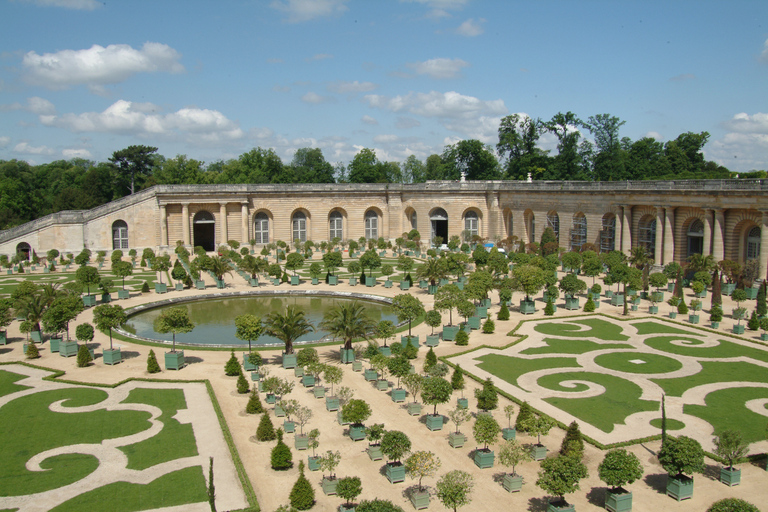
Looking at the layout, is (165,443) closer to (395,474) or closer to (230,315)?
(395,474)

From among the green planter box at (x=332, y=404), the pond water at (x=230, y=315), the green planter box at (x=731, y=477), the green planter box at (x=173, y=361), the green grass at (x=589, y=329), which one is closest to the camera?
the green planter box at (x=731, y=477)

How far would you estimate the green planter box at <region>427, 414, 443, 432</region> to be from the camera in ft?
67.5

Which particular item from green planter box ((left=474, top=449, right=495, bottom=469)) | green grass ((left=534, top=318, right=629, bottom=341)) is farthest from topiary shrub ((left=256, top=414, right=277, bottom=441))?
green grass ((left=534, top=318, right=629, bottom=341))

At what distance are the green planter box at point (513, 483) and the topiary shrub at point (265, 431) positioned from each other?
7.51m

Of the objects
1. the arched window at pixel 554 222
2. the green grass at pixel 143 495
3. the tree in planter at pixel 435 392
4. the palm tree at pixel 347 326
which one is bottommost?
the green grass at pixel 143 495

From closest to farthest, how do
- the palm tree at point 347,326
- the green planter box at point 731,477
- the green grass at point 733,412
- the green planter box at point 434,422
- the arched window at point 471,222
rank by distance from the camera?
the green planter box at point 731,477, the green grass at point 733,412, the green planter box at point 434,422, the palm tree at point 347,326, the arched window at point 471,222

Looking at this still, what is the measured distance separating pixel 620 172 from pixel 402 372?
6351 centimetres

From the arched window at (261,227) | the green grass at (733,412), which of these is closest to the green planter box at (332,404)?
the green grass at (733,412)

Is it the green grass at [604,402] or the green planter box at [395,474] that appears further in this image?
the green grass at [604,402]

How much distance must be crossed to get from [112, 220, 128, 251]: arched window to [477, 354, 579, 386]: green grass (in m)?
45.9

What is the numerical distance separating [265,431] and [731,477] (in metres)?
13.4

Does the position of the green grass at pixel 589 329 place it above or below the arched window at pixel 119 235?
below

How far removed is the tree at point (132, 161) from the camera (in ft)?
286

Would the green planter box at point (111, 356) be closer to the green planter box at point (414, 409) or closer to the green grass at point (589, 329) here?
the green planter box at point (414, 409)
